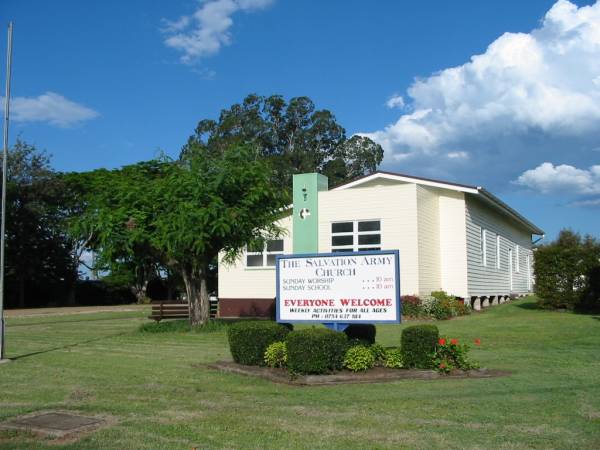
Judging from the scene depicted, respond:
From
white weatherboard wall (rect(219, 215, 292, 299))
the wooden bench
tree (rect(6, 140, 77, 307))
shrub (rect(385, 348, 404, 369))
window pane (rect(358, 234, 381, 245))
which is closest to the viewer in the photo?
shrub (rect(385, 348, 404, 369))

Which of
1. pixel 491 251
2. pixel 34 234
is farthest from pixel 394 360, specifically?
pixel 34 234

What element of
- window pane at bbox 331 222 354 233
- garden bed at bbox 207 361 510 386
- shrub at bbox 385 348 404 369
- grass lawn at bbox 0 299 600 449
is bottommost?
grass lawn at bbox 0 299 600 449

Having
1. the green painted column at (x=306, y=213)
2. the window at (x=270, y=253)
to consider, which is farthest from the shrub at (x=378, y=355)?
the window at (x=270, y=253)

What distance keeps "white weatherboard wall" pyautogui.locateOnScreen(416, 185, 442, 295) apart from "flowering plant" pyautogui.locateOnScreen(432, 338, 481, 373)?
1315cm

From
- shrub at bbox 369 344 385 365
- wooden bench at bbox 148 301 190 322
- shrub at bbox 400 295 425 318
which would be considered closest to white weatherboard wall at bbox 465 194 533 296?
shrub at bbox 400 295 425 318

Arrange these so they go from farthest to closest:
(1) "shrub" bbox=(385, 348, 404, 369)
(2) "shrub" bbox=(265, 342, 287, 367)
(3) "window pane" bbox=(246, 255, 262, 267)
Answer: (3) "window pane" bbox=(246, 255, 262, 267) < (2) "shrub" bbox=(265, 342, 287, 367) < (1) "shrub" bbox=(385, 348, 404, 369)

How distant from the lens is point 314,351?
9.78 meters

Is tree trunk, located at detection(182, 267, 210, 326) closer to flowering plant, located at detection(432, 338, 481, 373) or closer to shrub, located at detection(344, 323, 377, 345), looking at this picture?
shrub, located at detection(344, 323, 377, 345)

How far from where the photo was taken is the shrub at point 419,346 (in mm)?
10031

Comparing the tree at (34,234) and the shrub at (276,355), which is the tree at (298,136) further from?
the shrub at (276,355)

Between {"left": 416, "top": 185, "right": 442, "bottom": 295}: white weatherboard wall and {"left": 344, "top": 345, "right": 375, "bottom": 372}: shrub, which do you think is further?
{"left": 416, "top": 185, "right": 442, "bottom": 295}: white weatherboard wall

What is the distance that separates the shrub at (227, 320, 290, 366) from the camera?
10891 mm

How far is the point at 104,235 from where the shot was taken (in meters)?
17.5

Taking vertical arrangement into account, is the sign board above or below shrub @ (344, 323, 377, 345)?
above
